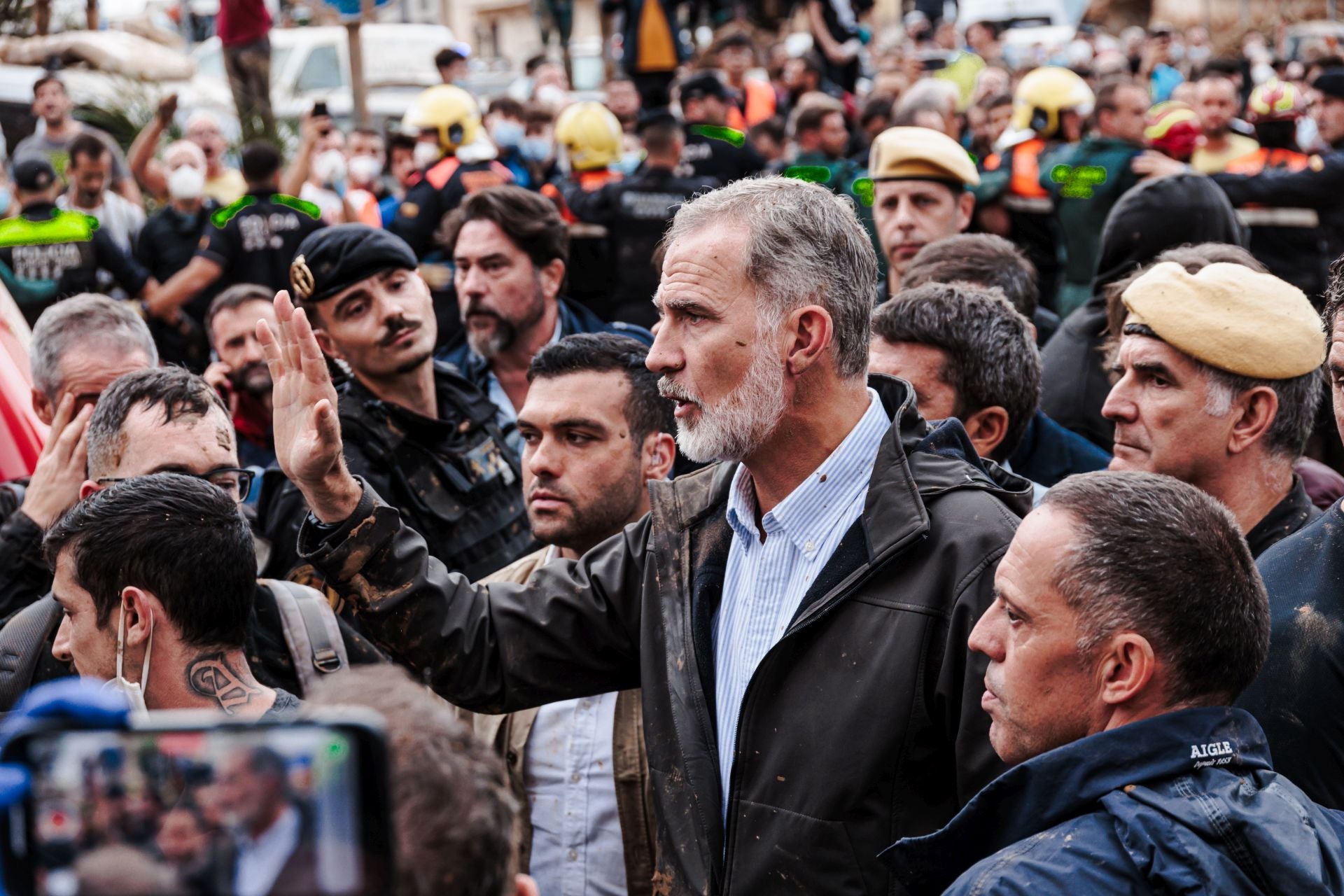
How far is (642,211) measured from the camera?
822 centimetres

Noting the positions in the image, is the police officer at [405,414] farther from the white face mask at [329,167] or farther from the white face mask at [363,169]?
the white face mask at [363,169]

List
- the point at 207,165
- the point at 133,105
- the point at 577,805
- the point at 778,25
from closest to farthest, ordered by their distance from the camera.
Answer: the point at 577,805, the point at 207,165, the point at 133,105, the point at 778,25

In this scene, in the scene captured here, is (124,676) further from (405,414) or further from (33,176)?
(33,176)

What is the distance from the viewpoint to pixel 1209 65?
9117 millimetres

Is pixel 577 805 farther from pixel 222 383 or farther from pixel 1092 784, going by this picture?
pixel 222 383

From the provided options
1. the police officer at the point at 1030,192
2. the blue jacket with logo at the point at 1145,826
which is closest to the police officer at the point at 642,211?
the police officer at the point at 1030,192

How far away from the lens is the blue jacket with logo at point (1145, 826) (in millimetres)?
1881

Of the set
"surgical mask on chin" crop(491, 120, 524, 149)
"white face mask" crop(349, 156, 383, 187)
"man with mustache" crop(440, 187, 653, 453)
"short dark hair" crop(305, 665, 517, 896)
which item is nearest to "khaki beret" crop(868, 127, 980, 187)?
"man with mustache" crop(440, 187, 653, 453)

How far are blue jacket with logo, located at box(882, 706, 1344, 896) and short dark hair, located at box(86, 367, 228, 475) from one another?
2.21 meters

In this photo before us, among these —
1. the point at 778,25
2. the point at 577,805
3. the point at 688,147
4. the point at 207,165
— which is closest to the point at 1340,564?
the point at 577,805

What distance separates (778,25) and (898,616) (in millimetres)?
19576

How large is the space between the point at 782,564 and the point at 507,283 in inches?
124

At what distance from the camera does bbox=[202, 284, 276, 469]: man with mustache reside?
5148 mm

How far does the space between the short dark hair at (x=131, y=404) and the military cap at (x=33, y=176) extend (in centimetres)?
500
